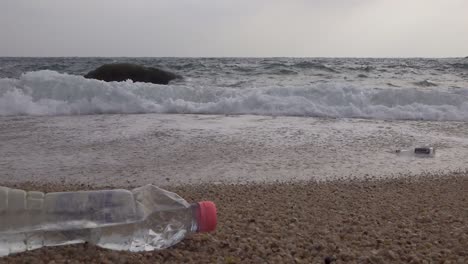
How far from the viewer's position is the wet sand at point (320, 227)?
1740 mm

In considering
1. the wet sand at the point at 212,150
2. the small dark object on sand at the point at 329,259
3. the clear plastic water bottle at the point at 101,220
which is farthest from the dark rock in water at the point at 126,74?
the small dark object on sand at the point at 329,259

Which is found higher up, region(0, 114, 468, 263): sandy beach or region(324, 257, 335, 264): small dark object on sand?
region(324, 257, 335, 264): small dark object on sand

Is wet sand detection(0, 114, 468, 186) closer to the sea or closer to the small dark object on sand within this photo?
the sea

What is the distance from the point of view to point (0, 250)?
1.69 metres

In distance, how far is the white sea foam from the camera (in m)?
7.67

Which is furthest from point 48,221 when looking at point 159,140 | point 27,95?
point 27,95

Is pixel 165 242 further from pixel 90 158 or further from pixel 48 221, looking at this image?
pixel 90 158

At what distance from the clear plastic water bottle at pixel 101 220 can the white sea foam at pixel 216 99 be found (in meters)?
5.80

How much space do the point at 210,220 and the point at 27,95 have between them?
770 centimetres

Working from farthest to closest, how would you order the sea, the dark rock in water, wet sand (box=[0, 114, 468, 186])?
the dark rock in water < the sea < wet sand (box=[0, 114, 468, 186])

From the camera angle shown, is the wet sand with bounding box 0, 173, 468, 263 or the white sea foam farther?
the white sea foam

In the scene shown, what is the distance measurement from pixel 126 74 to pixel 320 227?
12221mm

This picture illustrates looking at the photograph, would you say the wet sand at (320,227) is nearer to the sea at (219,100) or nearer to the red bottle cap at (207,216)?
the red bottle cap at (207,216)

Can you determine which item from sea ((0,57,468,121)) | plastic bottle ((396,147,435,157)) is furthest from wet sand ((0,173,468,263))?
sea ((0,57,468,121))
